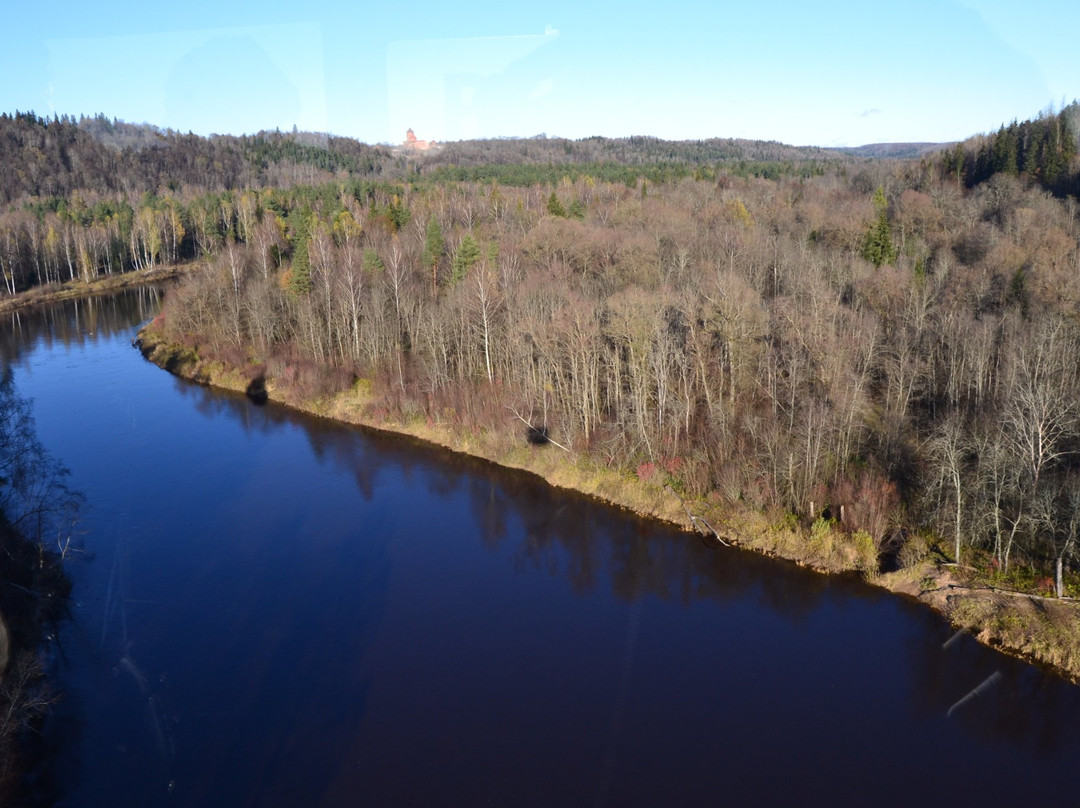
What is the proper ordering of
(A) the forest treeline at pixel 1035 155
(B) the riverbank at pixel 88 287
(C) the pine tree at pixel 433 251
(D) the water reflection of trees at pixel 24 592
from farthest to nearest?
(B) the riverbank at pixel 88 287
(A) the forest treeline at pixel 1035 155
(C) the pine tree at pixel 433 251
(D) the water reflection of trees at pixel 24 592

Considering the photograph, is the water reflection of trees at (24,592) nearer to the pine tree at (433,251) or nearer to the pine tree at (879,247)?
the pine tree at (433,251)

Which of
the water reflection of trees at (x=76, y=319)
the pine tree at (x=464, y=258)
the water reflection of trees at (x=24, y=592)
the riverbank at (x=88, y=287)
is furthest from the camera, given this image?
the riverbank at (x=88, y=287)

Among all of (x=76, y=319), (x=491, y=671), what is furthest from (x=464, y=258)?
(x=76, y=319)

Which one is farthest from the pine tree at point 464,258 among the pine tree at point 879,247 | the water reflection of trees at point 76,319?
the water reflection of trees at point 76,319

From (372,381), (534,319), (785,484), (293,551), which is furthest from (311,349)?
(785,484)

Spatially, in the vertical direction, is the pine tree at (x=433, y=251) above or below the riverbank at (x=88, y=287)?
above

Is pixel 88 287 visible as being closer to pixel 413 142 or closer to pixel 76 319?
pixel 76 319

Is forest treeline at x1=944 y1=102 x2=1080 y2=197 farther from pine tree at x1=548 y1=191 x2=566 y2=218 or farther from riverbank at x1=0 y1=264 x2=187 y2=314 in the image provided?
riverbank at x1=0 y1=264 x2=187 y2=314

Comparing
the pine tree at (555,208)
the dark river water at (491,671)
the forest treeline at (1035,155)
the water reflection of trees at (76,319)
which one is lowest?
the dark river water at (491,671)
